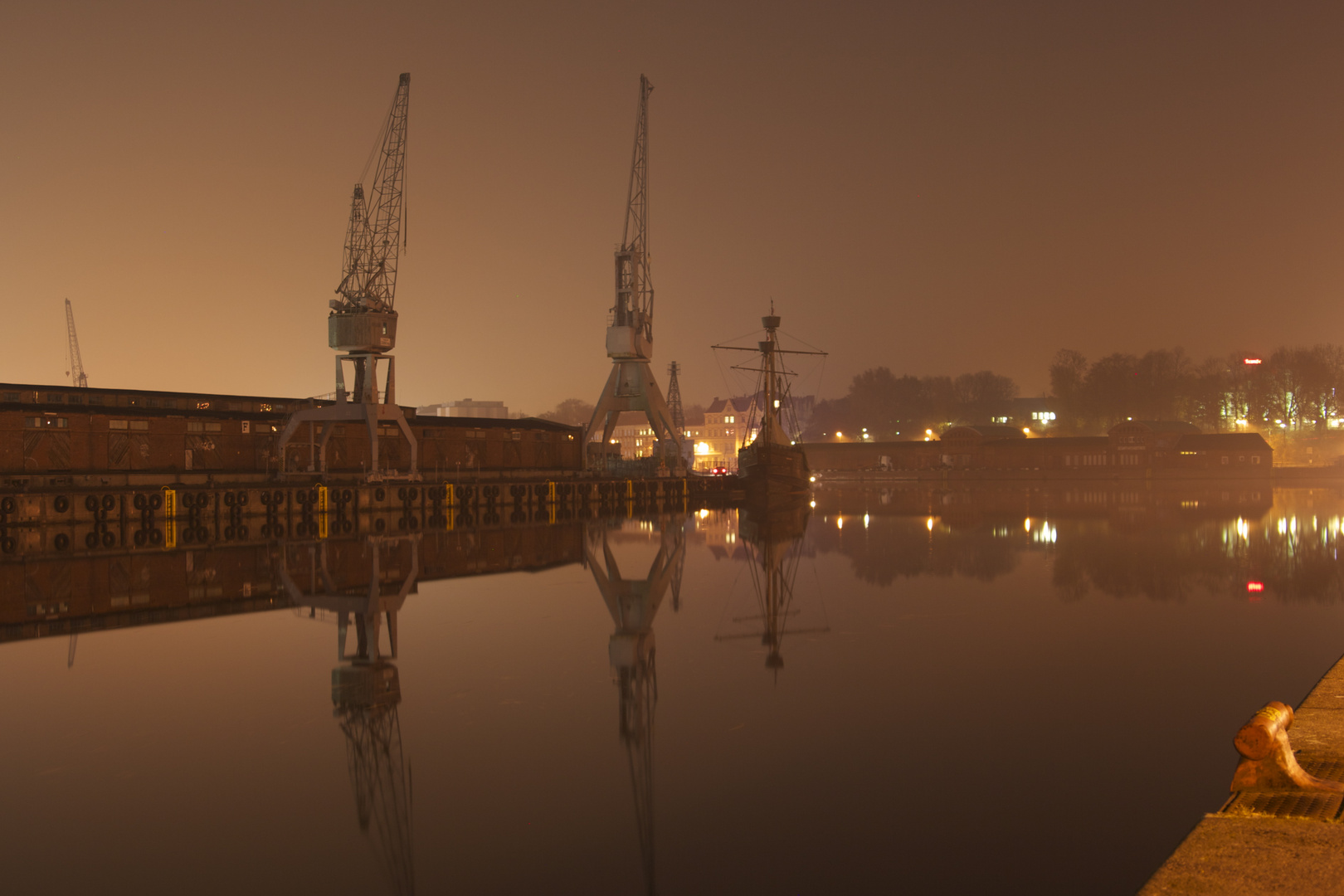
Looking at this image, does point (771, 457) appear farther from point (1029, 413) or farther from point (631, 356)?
point (1029, 413)

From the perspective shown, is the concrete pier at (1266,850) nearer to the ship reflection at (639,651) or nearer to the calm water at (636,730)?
the calm water at (636,730)

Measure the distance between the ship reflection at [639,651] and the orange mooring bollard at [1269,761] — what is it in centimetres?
369

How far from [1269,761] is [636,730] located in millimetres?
5029

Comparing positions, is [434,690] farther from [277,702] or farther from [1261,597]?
[1261,597]

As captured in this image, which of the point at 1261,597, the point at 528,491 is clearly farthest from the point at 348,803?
the point at 528,491

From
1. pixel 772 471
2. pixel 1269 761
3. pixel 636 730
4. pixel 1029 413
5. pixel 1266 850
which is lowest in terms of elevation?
pixel 636 730

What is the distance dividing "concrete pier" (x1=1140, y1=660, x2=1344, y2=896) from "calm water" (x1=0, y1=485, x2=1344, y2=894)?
0.63m

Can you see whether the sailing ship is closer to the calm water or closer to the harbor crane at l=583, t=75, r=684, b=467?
the harbor crane at l=583, t=75, r=684, b=467

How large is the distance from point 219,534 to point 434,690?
72.9ft

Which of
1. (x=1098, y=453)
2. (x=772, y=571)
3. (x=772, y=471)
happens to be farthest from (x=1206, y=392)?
(x=772, y=571)

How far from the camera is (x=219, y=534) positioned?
29875mm

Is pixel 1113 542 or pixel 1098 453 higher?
pixel 1098 453

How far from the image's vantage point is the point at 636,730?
902 centimetres

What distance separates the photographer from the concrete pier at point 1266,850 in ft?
15.5
